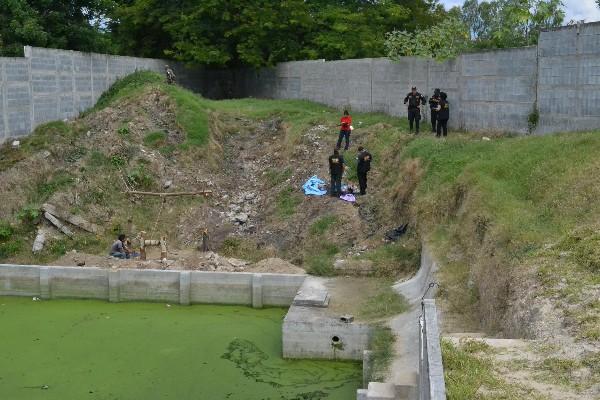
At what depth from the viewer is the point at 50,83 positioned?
21578 millimetres

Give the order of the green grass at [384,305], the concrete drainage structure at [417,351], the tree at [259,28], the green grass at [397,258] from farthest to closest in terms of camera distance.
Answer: the tree at [259,28]
the green grass at [397,258]
the green grass at [384,305]
the concrete drainage structure at [417,351]

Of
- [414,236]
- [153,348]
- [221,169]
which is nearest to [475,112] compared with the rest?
[414,236]

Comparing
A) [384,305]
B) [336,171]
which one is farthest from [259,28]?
[384,305]

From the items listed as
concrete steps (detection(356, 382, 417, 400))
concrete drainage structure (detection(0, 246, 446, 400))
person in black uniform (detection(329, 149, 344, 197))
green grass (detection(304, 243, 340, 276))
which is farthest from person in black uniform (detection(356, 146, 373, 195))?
concrete steps (detection(356, 382, 417, 400))

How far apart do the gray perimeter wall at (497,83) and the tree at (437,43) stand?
0.34 m

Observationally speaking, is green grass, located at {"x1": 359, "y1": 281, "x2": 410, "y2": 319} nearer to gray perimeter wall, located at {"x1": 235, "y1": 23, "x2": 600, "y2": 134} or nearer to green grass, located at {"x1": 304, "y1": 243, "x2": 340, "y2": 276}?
green grass, located at {"x1": 304, "y1": 243, "x2": 340, "y2": 276}

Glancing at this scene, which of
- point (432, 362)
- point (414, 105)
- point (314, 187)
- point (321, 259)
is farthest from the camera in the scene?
point (414, 105)

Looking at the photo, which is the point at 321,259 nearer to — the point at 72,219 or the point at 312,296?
the point at 312,296

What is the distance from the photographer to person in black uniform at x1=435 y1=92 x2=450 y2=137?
19016 millimetres

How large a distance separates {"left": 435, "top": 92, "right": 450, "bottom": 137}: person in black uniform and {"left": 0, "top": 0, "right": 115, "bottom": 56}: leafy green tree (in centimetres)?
1271

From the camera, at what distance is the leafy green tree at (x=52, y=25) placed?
22203 mm

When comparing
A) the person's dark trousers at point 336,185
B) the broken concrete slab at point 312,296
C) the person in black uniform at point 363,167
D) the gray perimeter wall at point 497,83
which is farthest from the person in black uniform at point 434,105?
the broken concrete slab at point 312,296

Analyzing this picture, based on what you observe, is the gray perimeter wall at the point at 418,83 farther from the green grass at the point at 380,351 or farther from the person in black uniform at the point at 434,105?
the green grass at the point at 380,351

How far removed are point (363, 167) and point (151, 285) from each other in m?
6.14
